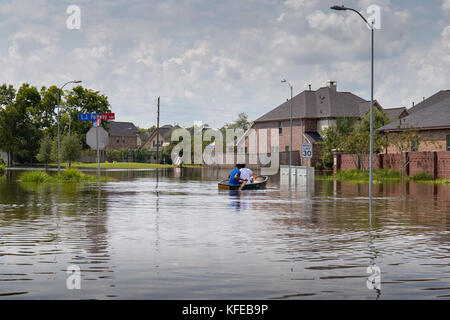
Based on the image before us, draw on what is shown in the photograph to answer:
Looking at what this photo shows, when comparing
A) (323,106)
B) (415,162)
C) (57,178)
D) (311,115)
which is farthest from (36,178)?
(323,106)

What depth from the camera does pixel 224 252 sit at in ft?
38.3

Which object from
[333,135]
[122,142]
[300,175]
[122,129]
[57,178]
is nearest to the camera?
[57,178]

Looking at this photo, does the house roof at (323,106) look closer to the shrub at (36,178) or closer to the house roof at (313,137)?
the house roof at (313,137)

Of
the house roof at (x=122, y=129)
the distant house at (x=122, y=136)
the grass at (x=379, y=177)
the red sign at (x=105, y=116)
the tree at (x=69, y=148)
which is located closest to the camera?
the red sign at (x=105, y=116)

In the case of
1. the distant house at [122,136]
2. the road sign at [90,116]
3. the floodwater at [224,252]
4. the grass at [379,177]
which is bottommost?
the floodwater at [224,252]

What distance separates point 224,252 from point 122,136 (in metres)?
150

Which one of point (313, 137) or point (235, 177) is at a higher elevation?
point (313, 137)

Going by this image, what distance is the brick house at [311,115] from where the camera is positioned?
82562 millimetres

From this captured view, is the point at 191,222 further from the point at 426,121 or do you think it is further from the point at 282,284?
the point at 426,121

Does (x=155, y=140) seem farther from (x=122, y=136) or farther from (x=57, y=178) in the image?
(x=57, y=178)

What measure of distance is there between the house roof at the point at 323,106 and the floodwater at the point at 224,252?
2447 inches

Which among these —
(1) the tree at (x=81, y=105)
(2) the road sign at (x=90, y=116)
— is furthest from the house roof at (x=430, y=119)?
(1) the tree at (x=81, y=105)

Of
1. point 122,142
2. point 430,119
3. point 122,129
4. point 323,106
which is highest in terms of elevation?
point 122,129

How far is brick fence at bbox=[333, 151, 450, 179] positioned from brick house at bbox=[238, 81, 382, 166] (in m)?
19.8
